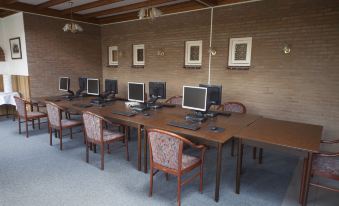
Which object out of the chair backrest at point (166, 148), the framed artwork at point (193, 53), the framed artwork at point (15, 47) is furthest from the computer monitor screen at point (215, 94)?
the framed artwork at point (15, 47)

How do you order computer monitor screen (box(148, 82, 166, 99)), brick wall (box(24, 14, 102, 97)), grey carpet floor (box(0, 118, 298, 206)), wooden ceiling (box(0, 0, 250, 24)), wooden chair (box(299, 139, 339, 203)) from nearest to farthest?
wooden chair (box(299, 139, 339, 203))
grey carpet floor (box(0, 118, 298, 206))
computer monitor screen (box(148, 82, 166, 99))
wooden ceiling (box(0, 0, 250, 24))
brick wall (box(24, 14, 102, 97))

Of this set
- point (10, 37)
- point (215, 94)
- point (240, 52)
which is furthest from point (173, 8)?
point (10, 37)

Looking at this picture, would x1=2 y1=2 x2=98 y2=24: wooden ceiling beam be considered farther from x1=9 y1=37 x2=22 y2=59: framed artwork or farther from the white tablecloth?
the white tablecloth

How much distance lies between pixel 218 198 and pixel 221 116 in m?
1.24

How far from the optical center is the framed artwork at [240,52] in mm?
A: 4418

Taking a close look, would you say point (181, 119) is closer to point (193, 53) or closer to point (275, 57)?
point (275, 57)

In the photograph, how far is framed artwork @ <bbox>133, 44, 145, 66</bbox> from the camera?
6.18 metres

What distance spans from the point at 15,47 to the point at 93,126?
13.8ft

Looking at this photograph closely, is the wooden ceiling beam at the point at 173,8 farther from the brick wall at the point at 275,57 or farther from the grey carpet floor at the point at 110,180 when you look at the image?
the grey carpet floor at the point at 110,180

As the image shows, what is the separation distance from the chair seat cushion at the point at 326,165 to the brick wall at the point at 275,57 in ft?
5.09

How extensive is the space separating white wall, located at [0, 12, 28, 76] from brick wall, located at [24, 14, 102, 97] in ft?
0.47

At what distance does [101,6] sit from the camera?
5285mm

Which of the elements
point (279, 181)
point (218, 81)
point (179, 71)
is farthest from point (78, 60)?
point (279, 181)

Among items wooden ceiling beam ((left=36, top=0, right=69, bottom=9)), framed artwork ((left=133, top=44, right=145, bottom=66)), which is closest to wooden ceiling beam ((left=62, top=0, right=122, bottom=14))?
wooden ceiling beam ((left=36, top=0, right=69, bottom=9))
